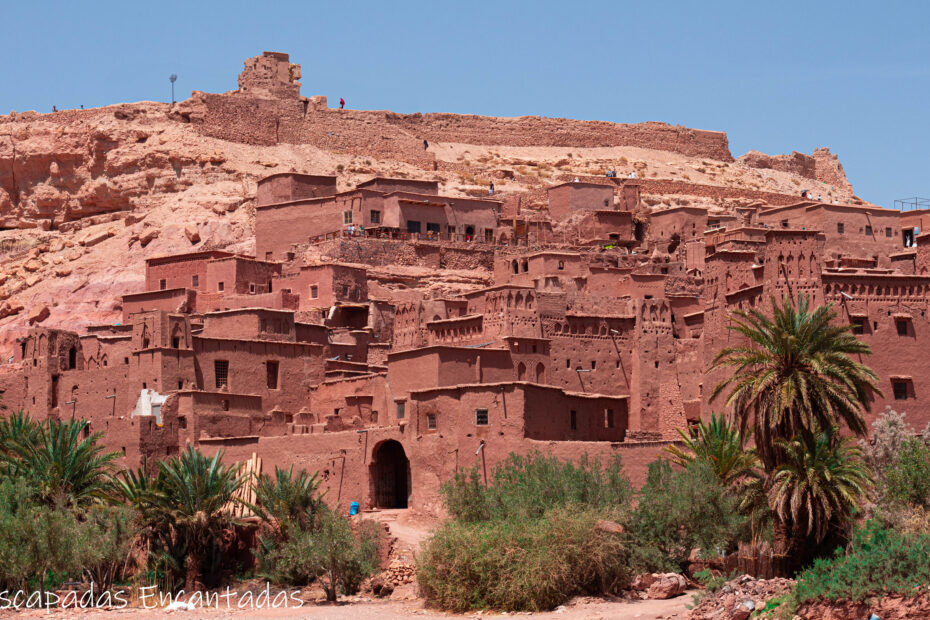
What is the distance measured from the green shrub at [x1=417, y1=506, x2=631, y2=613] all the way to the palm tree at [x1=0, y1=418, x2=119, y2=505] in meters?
11.4

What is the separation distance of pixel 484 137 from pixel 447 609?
187 ft

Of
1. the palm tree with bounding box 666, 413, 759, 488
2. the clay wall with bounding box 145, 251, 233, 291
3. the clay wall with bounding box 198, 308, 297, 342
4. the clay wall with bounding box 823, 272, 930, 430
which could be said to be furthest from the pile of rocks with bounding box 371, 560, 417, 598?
the clay wall with bounding box 145, 251, 233, 291

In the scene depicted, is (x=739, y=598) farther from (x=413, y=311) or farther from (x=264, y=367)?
(x=413, y=311)

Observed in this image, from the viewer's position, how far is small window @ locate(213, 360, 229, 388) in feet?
156

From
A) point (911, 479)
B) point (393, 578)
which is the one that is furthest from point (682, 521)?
point (393, 578)

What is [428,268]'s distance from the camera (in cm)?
6147

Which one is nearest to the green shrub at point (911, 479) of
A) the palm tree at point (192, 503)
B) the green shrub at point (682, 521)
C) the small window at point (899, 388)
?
the green shrub at point (682, 521)

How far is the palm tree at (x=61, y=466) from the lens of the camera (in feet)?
133

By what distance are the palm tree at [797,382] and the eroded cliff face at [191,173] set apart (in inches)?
1068

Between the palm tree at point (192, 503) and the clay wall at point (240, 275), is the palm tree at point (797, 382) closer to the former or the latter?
the palm tree at point (192, 503)

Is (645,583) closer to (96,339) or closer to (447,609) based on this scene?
(447,609)

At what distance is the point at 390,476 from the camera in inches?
1727

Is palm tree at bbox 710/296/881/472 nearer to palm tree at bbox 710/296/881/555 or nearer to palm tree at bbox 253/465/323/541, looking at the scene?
palm tree at bbox 710/296/881/555

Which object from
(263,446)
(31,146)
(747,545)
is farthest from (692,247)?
(31,146)
